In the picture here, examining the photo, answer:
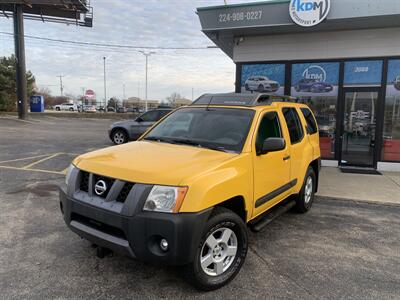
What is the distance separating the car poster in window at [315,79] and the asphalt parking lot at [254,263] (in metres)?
4.94

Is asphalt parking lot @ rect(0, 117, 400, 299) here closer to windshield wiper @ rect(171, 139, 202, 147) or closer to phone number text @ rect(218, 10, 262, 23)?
windshield wiper @ rect(171, 139, 202, 147)

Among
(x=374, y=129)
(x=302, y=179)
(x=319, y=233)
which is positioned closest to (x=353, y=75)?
(x=374, y=129)

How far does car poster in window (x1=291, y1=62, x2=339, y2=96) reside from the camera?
9836mm

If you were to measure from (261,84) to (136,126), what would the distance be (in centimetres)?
606

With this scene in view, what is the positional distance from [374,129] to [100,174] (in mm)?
8909

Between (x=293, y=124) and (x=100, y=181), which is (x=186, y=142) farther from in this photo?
(x=293, y=124)

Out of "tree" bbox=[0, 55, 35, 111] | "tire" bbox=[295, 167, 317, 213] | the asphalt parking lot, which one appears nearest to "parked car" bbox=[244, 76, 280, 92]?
"tire" bbox=[295, 167, 317, 213]

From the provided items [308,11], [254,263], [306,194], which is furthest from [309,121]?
[308,11]

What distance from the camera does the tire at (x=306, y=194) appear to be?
549cm

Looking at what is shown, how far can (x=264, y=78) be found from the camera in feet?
34.1

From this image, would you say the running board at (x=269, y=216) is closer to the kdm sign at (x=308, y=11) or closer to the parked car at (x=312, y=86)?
the kdm sign at (x=308, y=11)

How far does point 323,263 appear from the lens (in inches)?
153

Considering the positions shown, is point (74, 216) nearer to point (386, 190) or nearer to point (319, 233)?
point (319, 233)

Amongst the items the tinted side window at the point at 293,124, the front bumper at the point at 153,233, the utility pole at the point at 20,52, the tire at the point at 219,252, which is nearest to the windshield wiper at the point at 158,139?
the tire at the point at 219,252
